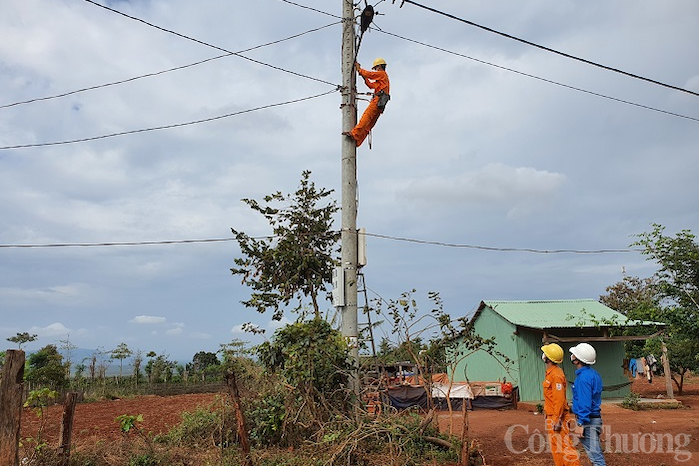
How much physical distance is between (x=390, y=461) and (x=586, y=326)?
46.4ft

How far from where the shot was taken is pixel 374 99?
9789 millimetres

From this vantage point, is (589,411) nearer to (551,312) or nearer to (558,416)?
(558,416)

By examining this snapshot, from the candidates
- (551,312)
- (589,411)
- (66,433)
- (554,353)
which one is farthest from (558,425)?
(551,312)

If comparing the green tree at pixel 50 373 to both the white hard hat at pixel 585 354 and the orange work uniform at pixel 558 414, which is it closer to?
the orange work uniform at pixel 558 414

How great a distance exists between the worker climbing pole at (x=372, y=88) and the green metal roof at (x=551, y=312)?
11.8 meters

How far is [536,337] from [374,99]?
13843mm

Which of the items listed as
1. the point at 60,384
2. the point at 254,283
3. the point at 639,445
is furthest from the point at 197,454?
the point at 60,384

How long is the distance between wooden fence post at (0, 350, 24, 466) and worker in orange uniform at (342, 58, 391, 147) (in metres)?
6.47

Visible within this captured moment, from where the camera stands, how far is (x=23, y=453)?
8.20 m

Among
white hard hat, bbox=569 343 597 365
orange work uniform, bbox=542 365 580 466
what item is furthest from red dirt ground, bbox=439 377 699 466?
white hard hat, bbox=569 343 597 365

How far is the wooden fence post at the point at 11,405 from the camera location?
6156mm

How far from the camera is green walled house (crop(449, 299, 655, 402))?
19.2 m

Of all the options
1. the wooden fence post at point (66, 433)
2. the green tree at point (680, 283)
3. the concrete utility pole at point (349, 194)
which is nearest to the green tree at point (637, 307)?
the green tree at point (680, 283)

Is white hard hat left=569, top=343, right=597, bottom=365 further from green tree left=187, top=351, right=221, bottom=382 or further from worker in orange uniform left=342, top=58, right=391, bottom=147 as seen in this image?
green tree left=187, top=351, right=221, bottom=382
